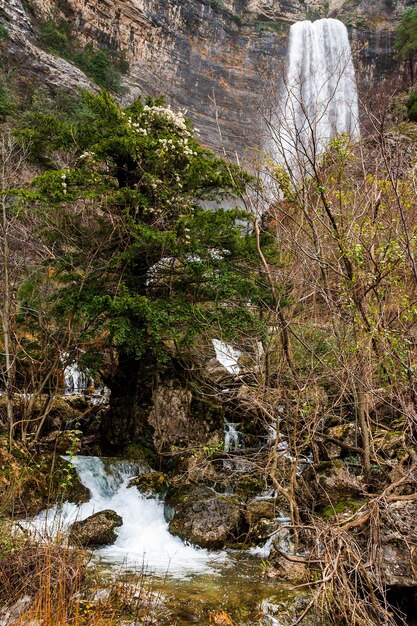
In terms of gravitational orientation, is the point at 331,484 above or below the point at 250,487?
above

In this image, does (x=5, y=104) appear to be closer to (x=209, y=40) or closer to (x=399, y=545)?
(x=209, y=40)

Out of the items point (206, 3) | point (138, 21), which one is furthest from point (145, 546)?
point (206, 3)

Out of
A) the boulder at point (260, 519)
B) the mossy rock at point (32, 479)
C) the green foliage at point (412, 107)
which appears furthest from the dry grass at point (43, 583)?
the green foliage at point (412, 107)

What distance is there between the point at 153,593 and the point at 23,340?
20.6 ft

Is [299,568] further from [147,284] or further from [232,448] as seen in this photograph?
[147,284]

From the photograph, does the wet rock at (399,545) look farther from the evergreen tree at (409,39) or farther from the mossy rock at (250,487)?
the evergreen tree at (409,39)

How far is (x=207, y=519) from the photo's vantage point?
7.27 metres

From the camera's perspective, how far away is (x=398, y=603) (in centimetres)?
482

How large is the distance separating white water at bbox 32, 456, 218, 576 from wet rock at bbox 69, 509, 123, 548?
0.39ft

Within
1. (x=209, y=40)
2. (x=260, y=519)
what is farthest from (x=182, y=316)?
(x=209, y=40)

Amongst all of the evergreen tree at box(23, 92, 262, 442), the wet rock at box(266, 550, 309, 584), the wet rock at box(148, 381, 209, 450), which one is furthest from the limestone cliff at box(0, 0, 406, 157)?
the wet rock at box(266, 550, 309, 584)

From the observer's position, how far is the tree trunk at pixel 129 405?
33.1 ft

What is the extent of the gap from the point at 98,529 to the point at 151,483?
1785 mm

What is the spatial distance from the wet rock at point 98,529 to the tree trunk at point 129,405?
8.87 ft
